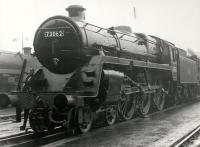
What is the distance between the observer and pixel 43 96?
8.62 metres

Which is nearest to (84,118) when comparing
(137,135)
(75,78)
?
(75,78)

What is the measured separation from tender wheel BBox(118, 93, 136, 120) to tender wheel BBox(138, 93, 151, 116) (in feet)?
1.85

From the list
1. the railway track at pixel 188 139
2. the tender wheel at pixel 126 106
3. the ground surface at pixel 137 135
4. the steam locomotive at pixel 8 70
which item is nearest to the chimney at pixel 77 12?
the tender wheel at pixel 126 106

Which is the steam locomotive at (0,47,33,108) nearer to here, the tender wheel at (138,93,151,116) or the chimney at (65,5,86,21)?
the tender wheel at (138,93,151,116)

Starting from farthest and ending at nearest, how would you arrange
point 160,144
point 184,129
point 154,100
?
point 154,100 < point 184,129 < point 160,144

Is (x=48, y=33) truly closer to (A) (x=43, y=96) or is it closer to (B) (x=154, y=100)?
(A) (x=43, y=96)

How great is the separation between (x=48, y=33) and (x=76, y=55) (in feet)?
3.47

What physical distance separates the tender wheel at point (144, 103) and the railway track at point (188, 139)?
3.67 m

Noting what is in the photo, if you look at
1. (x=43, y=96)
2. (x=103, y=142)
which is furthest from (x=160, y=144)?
(x=43, y=96)

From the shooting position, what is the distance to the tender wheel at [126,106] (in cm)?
1090

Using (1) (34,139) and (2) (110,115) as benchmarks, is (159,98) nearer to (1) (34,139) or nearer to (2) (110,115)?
(2) (110,115)

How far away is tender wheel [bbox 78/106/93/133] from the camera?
8.47 metres

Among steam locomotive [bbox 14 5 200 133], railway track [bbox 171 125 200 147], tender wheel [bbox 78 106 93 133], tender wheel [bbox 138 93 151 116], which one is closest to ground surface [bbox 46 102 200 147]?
railway track [bbox 171 125 200 147]

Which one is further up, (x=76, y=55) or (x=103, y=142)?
(x=76, y=55)
